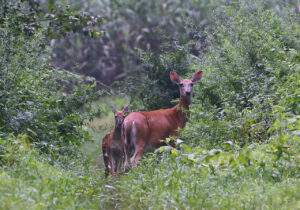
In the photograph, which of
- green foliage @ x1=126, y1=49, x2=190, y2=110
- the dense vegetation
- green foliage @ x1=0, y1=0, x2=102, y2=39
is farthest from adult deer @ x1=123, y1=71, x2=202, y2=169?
green foliage @ x1=126, y1=49, x2=190, y2=110

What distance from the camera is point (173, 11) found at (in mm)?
19062

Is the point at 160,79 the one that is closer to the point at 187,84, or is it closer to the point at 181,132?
the point at 187,84

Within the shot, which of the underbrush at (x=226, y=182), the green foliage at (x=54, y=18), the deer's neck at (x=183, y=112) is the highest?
the green foliage at (x=54, y=18)

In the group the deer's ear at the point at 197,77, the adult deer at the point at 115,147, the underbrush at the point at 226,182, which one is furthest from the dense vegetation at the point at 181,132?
the adult deer at the point at 115,147

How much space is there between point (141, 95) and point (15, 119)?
19.3 ft

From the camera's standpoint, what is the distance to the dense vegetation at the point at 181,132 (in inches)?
193

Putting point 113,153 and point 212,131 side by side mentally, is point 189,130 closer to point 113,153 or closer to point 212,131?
point 212,131

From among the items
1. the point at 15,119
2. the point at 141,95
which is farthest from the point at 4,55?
the point at 141,95

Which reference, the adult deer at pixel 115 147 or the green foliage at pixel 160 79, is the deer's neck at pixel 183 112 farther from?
the green foliage at pixel 160 79

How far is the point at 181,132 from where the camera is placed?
8.26 metres

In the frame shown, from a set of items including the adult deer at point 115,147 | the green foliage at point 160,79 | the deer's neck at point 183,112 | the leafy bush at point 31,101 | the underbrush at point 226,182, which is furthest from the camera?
the green foliage at point 160,79

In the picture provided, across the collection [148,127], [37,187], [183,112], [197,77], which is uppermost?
[37,187]

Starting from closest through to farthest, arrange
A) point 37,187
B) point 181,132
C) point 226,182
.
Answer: point 37,187
point 226,182
point 181,132

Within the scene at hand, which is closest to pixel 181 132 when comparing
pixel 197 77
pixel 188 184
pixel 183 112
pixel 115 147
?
pixel 183 112
